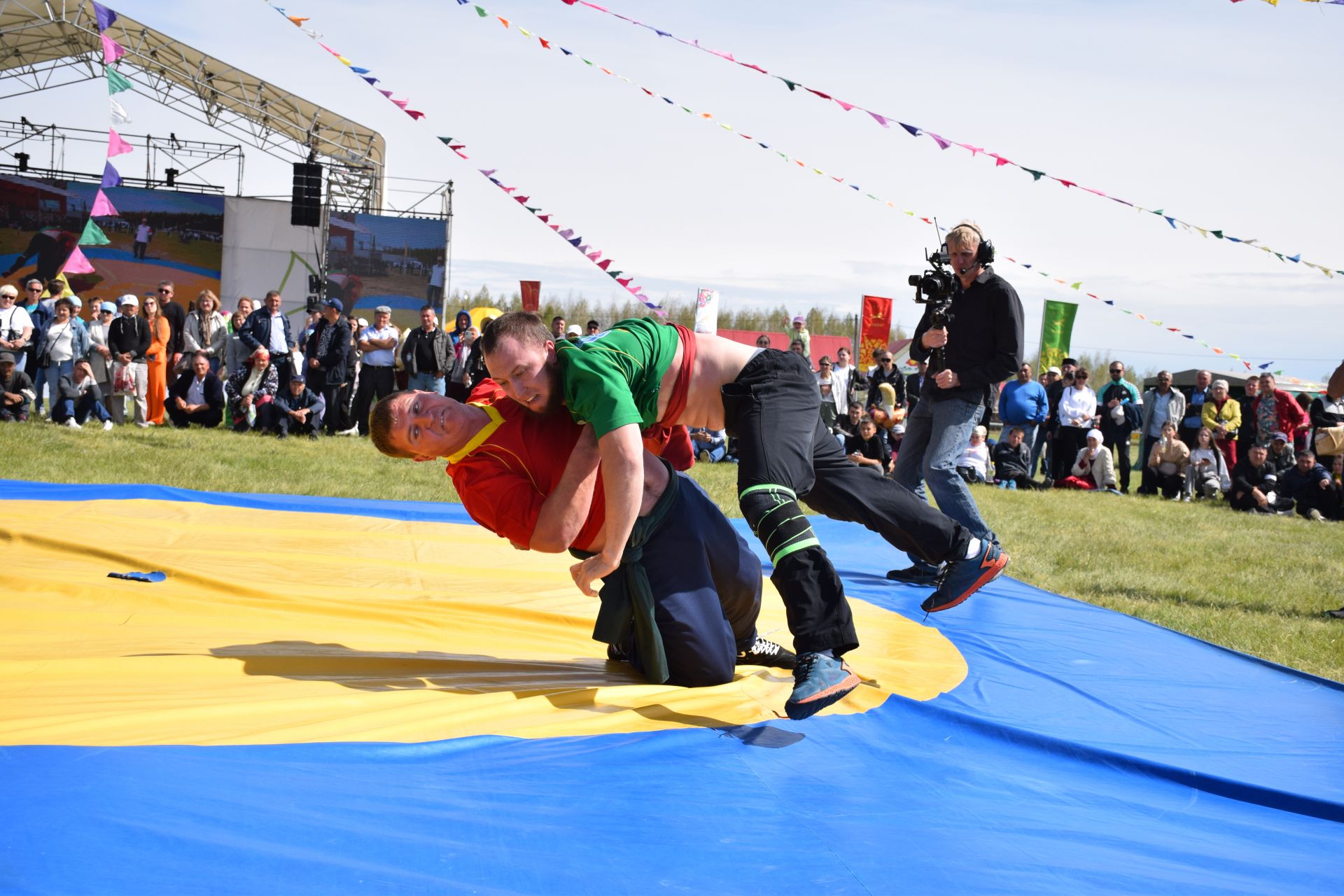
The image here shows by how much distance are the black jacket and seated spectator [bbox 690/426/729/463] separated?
703 cm

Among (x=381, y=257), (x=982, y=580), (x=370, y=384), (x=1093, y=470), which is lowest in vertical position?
(x=1093, y=470)

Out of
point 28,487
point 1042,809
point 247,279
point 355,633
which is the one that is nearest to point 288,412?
point 28,487

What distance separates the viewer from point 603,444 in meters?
2.72

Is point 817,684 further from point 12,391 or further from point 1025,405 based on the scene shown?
point 1025,405

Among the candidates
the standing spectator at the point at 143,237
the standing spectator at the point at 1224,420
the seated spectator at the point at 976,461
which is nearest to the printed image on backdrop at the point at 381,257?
the standing spectator at the point at 143,237

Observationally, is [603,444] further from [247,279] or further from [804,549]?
[247,279]

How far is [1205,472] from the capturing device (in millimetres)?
12281

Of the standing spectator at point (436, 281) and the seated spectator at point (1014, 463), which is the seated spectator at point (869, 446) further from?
the standing spectator at point (436, 281)

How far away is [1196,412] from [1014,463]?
2.64m

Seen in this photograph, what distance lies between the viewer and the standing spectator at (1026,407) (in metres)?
12.3

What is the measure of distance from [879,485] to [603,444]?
117 centimetres

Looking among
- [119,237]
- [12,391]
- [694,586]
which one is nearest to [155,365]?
[12,391]

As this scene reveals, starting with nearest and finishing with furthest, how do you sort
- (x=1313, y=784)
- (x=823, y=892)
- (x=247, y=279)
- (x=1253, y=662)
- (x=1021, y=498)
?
(x=823, y=892) → (x=1313, y=784) → (x=1253, y=662) → (x=1021, y=498) → (x=247, y=279)

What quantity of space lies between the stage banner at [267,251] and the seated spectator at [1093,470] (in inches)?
613
